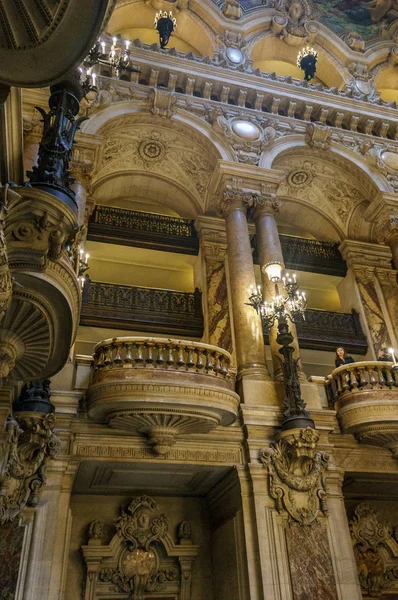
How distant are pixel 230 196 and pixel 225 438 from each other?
5.17 metres

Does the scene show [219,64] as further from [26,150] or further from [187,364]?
[187,364]

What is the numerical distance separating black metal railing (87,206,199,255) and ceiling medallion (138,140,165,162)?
138 centimetres

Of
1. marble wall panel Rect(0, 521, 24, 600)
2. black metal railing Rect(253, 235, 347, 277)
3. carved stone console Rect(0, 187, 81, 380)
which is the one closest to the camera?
carved stone console Rect(0, 187, 81, 380)

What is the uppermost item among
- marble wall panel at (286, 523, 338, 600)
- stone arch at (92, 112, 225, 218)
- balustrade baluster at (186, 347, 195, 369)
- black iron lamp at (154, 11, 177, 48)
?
black iron lamp at (154, 11, 177, 48)

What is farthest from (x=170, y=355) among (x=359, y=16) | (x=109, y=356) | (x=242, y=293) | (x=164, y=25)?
(x=359, y=16)

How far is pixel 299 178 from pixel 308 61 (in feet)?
14.1

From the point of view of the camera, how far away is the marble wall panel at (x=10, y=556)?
6020mm

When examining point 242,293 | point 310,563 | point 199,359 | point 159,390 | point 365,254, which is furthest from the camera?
point 365,254

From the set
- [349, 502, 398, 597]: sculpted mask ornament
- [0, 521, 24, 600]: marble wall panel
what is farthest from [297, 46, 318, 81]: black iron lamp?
[0, 521, 24, 600]: marble wall panel

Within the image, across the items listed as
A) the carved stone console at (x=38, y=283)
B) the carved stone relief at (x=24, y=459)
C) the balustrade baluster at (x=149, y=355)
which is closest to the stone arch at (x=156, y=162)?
the balustrade baluster at (x=149, y=355)

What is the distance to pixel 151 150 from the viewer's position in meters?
12.1

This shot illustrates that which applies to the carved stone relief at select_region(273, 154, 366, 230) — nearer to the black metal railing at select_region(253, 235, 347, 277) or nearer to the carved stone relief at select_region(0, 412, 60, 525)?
the black metal railing at select_region(253, 235, 347, 277)

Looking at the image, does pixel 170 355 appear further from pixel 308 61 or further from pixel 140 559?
pixel 308 61

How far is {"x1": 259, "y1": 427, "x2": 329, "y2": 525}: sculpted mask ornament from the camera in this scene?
7.37 m
